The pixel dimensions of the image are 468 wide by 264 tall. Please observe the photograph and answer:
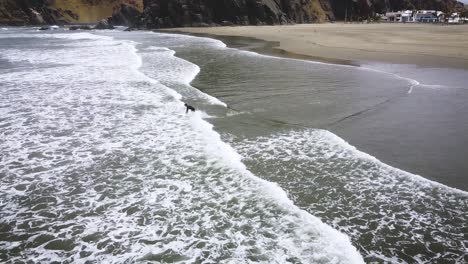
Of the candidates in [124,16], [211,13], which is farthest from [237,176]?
[124,16]

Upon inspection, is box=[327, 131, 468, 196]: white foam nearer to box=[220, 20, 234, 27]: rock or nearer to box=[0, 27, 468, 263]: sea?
box=[0, 27, 468, 263]: sea

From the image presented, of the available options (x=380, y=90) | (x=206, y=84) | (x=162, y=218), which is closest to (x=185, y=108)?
(x=206, y=84)

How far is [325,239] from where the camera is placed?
4.88 m

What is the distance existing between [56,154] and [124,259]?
4.24 m

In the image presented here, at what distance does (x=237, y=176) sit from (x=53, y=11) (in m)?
134

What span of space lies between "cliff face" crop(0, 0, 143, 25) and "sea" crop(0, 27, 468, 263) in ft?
361

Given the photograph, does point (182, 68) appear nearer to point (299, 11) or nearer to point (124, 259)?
point (124, 259)

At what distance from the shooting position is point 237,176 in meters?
6.71

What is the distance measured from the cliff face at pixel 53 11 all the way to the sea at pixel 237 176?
109896 millimetres

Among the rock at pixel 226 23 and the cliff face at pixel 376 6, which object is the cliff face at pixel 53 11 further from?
the cliff face at pixel 376 6

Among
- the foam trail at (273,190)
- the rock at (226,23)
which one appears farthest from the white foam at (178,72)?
the rock at (226,23)

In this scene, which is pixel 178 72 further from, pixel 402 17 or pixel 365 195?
pixel 402 17

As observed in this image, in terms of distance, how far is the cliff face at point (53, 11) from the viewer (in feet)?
362

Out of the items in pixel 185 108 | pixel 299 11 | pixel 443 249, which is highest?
pixel 299 11
